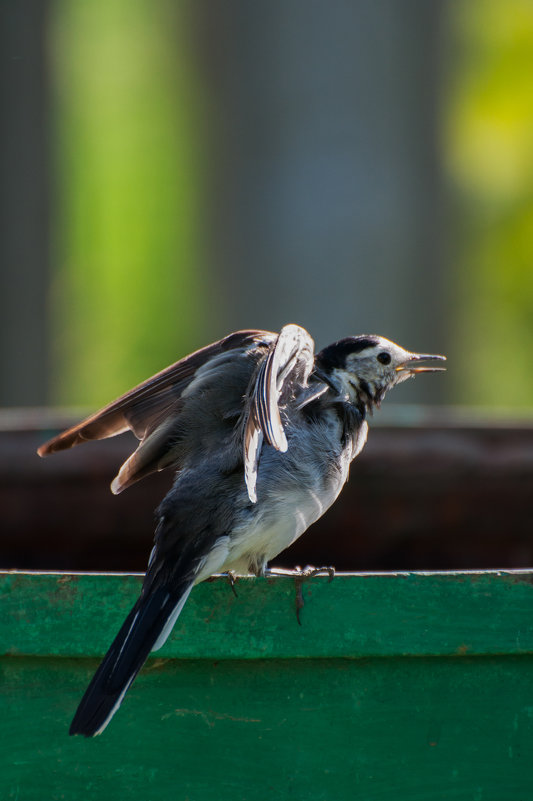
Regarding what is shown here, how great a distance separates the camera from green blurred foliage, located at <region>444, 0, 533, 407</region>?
29.4 feet

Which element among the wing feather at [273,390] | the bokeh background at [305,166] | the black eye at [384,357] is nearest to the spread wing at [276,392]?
the wing feather at [273,390]

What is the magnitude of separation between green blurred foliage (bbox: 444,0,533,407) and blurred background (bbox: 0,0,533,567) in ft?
0.14

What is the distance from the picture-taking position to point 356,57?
22.8 feet

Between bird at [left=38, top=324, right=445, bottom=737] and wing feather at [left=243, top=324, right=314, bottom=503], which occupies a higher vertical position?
wing feather at [left=243, top=324, right=314, bottom=503]

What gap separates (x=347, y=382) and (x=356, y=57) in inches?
177

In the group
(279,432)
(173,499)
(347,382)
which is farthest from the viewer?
(347,382)

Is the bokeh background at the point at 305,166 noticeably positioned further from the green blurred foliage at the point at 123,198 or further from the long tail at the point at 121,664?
the long tail at the point at 121,664

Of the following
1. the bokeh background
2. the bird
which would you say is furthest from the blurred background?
the bird

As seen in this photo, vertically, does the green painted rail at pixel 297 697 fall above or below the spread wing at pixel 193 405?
below

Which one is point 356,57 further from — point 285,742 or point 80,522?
point 285,742

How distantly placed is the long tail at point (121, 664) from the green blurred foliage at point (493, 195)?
6551 millimetres

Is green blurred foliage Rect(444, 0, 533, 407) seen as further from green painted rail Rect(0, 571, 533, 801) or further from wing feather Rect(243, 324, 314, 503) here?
green painted rail Rect(0, 571, 533, 801)

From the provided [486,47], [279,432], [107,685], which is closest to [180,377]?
[279,432]

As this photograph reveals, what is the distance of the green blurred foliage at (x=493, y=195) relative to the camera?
8969mm
